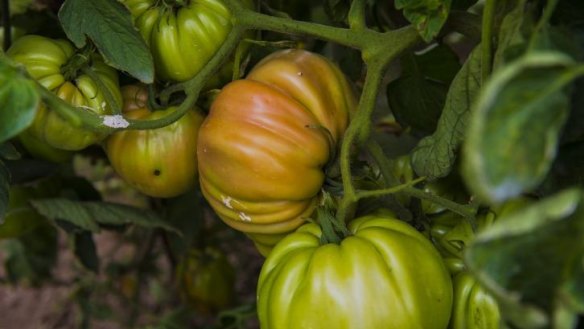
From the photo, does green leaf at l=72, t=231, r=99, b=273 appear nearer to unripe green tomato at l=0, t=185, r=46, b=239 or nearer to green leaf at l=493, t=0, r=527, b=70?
unripe green tomato at l=0, t=185, r=46, b=239

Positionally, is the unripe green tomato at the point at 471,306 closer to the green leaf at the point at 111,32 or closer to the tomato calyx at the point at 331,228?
the tomato calyx at the point at 331,228

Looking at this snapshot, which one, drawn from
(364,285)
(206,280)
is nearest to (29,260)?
(206,280)

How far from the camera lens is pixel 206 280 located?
5.13 ft

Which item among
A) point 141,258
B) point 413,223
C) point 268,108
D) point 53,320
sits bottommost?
point 53,320

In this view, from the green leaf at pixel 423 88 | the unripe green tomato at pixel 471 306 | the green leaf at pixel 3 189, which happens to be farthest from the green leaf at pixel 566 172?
the green leaf at pixel 3 189

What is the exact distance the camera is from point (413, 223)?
77 centimetres

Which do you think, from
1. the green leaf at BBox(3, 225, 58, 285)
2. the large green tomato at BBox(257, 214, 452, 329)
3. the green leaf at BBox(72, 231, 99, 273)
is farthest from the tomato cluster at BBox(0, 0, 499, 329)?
the green leaf at BBox(3, 225, 58, 285)

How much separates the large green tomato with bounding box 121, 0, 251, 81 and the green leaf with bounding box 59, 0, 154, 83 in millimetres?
50

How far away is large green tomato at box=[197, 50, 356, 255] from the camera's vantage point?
0.70 m

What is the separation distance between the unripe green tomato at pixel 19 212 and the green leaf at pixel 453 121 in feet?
2.00

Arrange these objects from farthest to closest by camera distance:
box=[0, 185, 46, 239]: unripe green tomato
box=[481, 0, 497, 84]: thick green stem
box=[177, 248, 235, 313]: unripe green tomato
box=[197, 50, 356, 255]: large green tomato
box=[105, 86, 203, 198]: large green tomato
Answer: box=[177, 248, 235, 313]: unripe green tomato
box=[0, 185, 46, 239]: unripe green tomato
box=[105, 86, 203, 198]: large green tomato
box=[197, 50, 356, 255]: large green tomato
box=[481, 0, 497, 84]: thick green stem

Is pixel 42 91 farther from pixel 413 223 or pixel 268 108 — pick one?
pixel 413 223

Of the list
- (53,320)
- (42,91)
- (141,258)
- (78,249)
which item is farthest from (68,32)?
(53,320)

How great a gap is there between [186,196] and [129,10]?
0.63m
